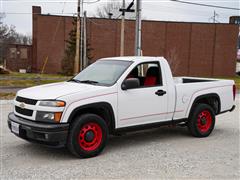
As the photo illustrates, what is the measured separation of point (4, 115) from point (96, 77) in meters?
4.54

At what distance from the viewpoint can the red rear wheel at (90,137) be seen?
5504 millimetres

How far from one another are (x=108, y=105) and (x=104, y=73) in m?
0.91

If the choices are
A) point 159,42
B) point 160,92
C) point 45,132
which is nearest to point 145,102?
point 160,92

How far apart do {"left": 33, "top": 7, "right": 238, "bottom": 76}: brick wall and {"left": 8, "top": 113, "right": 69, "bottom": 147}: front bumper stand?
114 ft

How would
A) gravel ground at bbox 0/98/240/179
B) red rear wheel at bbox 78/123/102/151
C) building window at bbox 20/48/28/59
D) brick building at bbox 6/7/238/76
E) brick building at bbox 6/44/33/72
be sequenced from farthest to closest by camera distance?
1. building window at bbox 20/48/28/59
2. brick building at bbox 6/44/33/72
3. brick building at bbox 6/7/238/76
4. red rear wheel at bbox 78/123/102/151
5. gravel ground at bbox 0/98/240/179

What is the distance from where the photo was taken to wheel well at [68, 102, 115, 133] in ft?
17.7

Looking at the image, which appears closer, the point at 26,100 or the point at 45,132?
the point at 45,132

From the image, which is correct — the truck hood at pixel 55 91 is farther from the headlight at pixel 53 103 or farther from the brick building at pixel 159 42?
the brick building at pixel 159 42

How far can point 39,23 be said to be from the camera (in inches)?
1548

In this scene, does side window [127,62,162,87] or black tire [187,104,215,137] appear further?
black tire [187,104,215,137]

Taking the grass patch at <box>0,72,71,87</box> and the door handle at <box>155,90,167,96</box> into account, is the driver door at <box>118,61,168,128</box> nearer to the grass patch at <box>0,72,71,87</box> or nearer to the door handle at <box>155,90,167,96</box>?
the door handle at <box>155,90,167,96</box>

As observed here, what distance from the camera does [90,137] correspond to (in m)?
5.57

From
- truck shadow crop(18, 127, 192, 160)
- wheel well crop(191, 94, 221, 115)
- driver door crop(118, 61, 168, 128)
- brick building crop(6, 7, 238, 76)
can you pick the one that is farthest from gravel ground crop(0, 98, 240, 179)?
brick building crop(6, 7, 238, 76)

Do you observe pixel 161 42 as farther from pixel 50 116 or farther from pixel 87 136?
pixel 50 116
